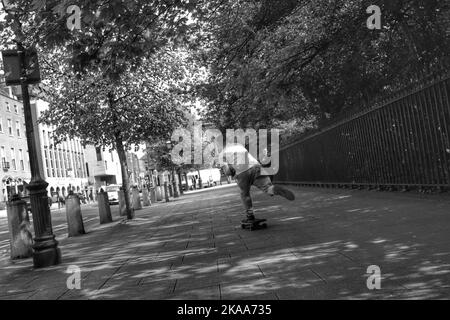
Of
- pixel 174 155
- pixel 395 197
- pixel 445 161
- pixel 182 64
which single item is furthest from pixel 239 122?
pixel 174 155

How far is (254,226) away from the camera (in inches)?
352

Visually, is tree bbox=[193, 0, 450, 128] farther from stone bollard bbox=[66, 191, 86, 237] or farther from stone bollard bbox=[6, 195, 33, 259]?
stone bollard bbox=[6, 195, 33, 259]

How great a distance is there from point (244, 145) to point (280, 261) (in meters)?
7.76

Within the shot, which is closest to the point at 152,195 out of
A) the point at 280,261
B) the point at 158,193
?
the point at 158,193

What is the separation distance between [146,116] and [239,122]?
4.01 metres

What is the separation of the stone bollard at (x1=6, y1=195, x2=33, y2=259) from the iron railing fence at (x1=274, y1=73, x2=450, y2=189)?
7591mm

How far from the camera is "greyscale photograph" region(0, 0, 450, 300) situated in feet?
17.4

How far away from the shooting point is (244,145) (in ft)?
44.3

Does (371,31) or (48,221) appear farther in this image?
(371,31)

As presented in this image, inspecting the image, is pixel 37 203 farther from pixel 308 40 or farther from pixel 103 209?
pixel 103 209

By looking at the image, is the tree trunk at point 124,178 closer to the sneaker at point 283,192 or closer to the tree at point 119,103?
the tree at point 119,103

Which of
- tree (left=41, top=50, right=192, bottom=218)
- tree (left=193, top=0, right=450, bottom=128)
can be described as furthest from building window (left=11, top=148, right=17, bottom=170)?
tree (left=193, top=0, right=450, bottom=128)

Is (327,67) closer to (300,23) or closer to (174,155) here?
(300,23)

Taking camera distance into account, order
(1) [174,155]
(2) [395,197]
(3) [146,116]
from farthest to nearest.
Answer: (1) [174,155]
(3) [146,116]
(2) [395,197]
